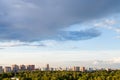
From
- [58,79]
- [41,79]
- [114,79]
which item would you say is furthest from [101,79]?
[41,79]

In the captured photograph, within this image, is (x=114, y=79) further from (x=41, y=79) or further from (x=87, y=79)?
(x=41, y=79)

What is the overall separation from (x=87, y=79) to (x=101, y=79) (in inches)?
382

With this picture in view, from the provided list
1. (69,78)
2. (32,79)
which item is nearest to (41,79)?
(32,79)

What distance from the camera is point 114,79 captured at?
92.6 metres

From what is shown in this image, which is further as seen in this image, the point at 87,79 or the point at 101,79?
the point at 87,79

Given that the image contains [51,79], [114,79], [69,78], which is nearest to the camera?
[114,79]

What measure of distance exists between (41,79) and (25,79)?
6.25m

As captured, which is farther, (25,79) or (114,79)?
(25,79)

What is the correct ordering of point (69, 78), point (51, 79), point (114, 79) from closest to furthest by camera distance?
point (114, 79) < point (51, 79) < point (69, 78)

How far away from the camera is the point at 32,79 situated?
339ft

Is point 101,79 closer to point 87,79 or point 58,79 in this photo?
point 87,79

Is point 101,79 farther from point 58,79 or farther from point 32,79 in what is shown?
point 32,79

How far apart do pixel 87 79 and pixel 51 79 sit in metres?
13.3

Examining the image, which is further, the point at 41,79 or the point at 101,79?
the point at 41,79
